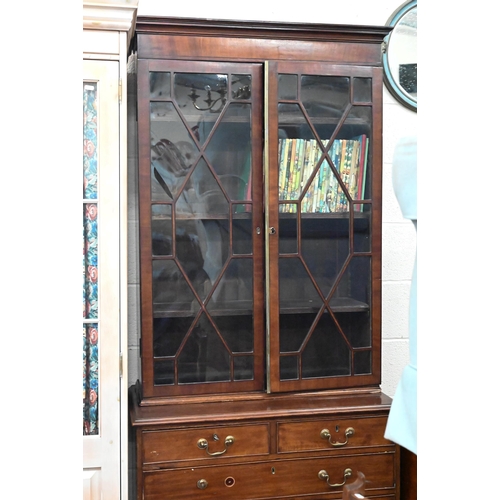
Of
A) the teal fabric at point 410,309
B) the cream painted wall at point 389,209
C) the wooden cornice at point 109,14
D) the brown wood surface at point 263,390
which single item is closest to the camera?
the teal fabric at point 410,309

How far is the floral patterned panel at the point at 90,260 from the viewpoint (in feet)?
5.30

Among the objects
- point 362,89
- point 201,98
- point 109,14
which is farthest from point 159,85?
point 362,89

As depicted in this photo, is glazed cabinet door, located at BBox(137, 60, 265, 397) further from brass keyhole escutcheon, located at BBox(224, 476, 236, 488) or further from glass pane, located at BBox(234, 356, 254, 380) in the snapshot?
brass keyhole escutcheon, located at BBox(224, 476, 236, 488)

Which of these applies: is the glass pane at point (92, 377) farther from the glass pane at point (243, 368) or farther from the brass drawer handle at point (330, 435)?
the brass drawer handle at point (330, 435)

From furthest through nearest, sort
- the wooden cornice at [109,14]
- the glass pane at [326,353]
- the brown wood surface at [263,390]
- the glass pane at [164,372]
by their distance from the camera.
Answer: the glass pane at [326,353] < the glass pane at [164,372] < the brown wood surface at [263,390] < the wooden cornice at [109,14]

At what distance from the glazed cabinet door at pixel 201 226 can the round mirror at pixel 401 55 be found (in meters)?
0.72

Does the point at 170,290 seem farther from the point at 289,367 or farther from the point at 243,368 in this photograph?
the point at 289,367

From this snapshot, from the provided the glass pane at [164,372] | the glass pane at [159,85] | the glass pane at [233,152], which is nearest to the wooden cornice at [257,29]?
the glass pane at [159,85]

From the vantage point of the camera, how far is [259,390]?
72.2 inches
